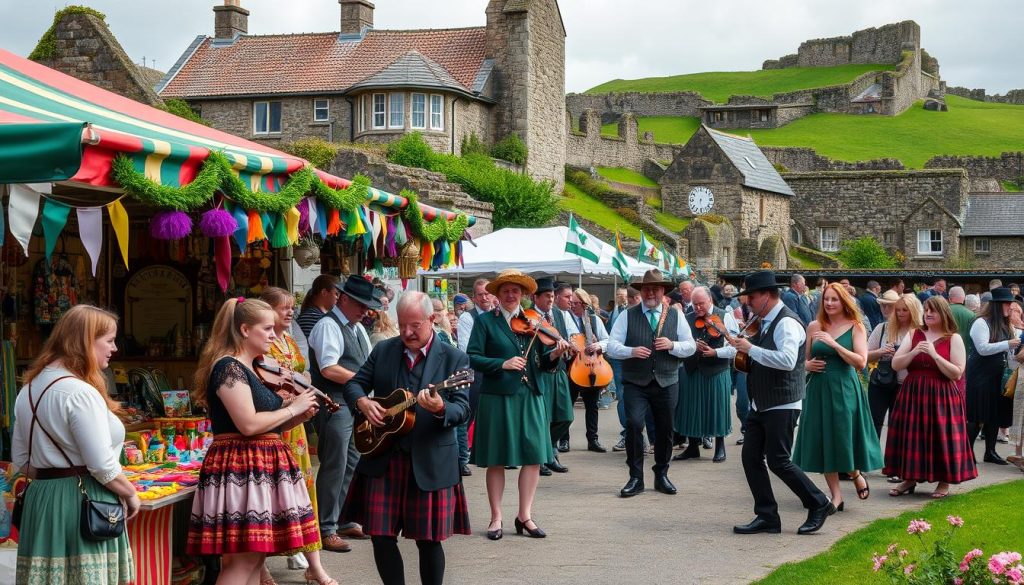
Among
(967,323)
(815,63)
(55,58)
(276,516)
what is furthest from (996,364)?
(815,63)

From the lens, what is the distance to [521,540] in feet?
28.5

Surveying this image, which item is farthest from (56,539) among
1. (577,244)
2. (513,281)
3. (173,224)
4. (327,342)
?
(577,244)

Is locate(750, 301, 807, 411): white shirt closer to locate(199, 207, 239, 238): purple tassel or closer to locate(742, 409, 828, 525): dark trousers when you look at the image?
locate(742, 409, 828, 525): dark trousers

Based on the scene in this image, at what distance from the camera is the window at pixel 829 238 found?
60.8m

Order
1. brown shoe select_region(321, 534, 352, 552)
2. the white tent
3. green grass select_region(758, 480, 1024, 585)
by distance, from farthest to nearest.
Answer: the white tent → brown shoe select_region(321, 534, 352, 552) → green grass select_region(758, 480, 1024, 585)

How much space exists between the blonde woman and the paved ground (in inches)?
96.5

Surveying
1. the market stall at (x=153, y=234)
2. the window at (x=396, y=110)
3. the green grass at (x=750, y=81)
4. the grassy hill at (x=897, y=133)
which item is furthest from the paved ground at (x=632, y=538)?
the green grass at (x=750, y=81)

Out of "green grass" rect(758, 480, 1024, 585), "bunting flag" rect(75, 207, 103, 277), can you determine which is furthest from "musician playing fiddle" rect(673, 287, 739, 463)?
"bunting flag" rect(75, 207, 103, 277)

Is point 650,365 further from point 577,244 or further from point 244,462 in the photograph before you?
point 577,244

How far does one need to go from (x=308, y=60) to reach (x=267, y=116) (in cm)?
309

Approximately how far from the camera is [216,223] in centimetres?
723

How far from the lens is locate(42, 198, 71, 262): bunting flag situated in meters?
6.07

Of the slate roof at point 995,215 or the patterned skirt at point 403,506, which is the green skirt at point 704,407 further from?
the slate roof at point 995,215

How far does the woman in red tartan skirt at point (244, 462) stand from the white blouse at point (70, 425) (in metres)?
0.77
